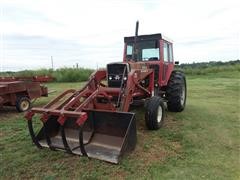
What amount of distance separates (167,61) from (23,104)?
424 cm

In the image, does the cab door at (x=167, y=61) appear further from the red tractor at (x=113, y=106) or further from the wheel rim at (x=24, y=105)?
the wheel rim at (x=24, y=105)

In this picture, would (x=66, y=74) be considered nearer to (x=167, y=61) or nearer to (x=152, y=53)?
(x=167, y=61)

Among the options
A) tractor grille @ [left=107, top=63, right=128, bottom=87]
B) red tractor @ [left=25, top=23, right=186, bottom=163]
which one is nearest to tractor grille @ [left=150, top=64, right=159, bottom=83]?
red tractor @ [left=25, top=23, right=186, bottom=163]

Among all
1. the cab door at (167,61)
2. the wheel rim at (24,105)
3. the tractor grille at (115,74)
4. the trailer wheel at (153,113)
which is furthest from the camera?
the wheel rim at (24,105)

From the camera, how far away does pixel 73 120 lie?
15.4 ft

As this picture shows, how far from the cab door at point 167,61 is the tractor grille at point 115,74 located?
5.12 ft

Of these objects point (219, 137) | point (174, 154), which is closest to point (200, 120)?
point (219, 137)

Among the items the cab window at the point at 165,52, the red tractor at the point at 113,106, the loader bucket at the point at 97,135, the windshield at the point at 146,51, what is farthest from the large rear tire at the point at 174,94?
the loader bucket at the point at 97,135

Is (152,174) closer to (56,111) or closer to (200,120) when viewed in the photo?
(56,111)

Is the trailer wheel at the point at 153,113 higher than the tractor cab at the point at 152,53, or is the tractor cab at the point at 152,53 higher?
the tractor cab at the point at 152,53

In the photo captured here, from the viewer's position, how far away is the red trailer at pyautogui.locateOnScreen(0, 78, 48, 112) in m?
7.29

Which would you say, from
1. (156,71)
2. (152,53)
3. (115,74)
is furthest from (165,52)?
(115,74)

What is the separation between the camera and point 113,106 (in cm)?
470

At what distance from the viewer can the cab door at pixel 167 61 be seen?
21.8 feet
